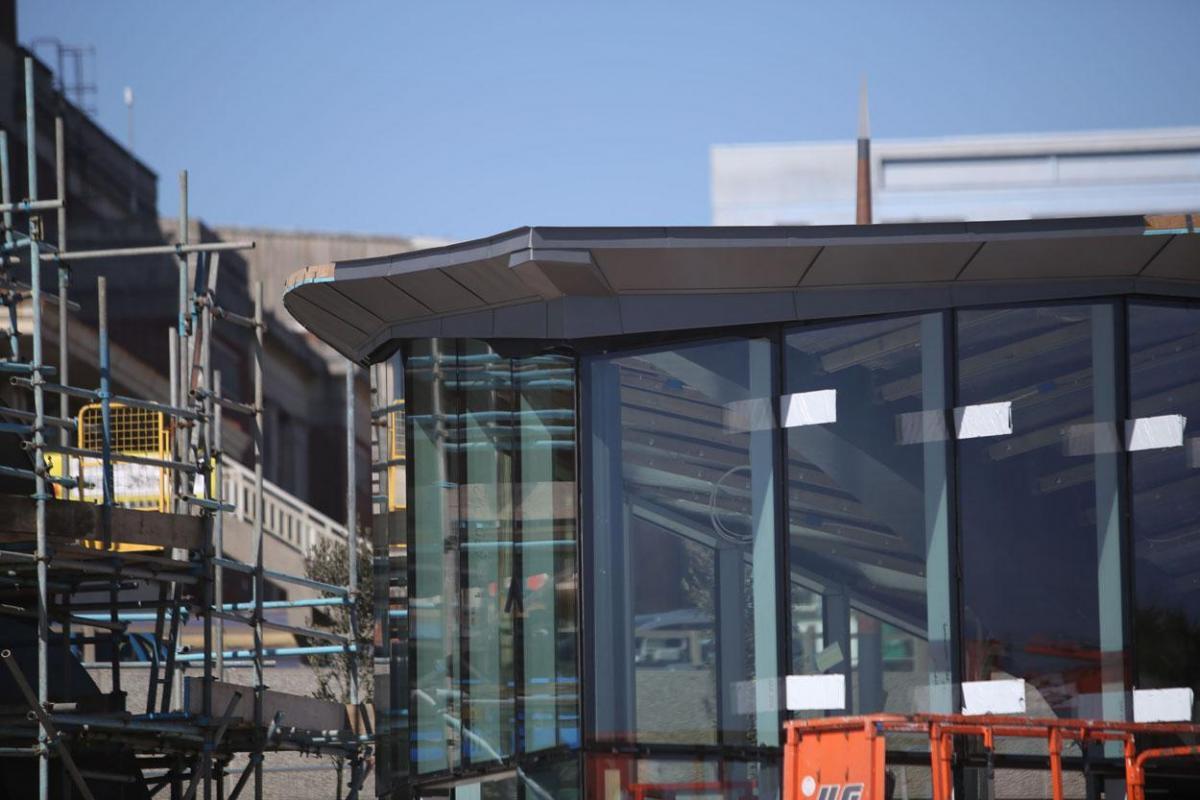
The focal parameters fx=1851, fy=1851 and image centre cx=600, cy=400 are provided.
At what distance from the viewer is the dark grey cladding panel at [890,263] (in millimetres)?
13227

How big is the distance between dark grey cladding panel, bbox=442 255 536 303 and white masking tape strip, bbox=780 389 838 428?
2.15 metres

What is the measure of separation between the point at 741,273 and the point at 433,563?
3.28 meters

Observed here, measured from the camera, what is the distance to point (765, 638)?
13.6 metres

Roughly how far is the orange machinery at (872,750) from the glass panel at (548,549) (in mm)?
2776

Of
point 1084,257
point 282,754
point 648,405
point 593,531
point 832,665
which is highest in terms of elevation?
point 1084,257

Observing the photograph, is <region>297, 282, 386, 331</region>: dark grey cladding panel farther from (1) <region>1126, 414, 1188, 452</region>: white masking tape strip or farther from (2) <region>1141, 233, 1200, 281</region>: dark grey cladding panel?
(2) <region>1141, 233, 1200, 281</region>: dark grey cladding panel

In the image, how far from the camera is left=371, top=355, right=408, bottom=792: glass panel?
14.5 metres

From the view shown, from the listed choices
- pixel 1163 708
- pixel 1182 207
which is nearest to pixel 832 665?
pixel 1163 708

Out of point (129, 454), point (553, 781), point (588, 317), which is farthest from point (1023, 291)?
point (129, 454)

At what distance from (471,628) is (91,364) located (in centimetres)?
1961

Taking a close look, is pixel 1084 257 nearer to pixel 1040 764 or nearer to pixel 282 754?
pixel 1040 764

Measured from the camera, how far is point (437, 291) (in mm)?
14203

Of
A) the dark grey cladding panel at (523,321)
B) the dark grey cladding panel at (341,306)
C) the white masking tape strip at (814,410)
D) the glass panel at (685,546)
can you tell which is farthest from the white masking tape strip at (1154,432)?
the dark grey cladding panel at (341,306)

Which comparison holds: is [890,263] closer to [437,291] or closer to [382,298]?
[437,291]
